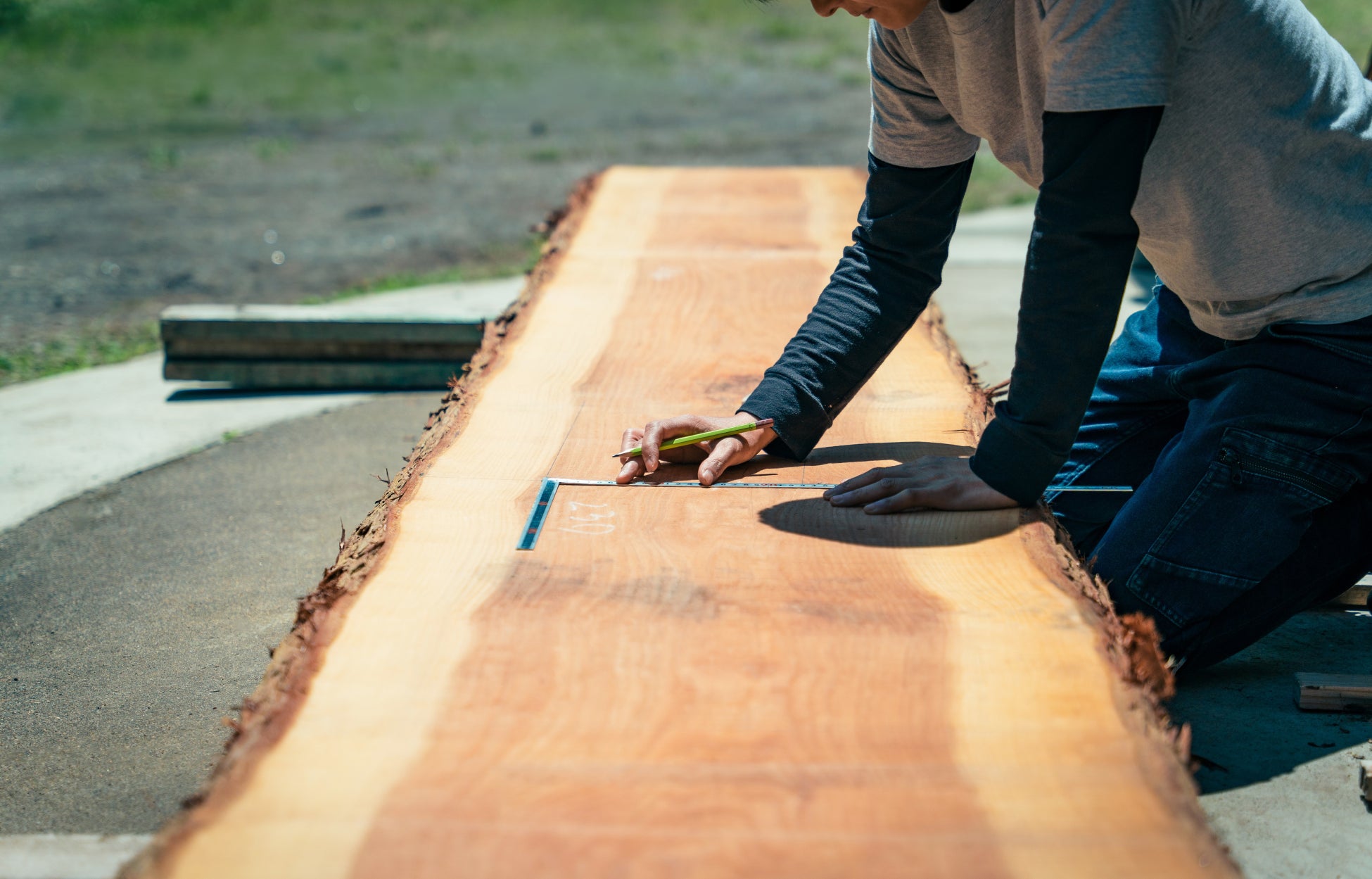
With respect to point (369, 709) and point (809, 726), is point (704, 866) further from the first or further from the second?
point (369, 709)

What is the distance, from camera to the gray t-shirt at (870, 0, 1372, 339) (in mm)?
1323

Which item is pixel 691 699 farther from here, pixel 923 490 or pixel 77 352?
pixel 77 352

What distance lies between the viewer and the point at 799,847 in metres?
1.00

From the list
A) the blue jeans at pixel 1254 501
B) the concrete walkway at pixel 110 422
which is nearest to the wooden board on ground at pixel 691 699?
the blue jeans at pixel 1254 501

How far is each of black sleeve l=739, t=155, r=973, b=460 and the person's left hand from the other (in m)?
0.19

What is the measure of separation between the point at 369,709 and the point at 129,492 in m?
1.99

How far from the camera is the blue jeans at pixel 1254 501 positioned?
5.58 feet

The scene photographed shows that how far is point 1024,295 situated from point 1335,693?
93cm

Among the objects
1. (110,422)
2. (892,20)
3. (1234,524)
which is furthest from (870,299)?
(110,422)

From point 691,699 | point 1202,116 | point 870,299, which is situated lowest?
point 691,699

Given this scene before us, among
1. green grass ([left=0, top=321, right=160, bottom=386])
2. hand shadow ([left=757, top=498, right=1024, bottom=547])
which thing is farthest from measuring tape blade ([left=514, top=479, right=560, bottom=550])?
green grass ([left=0, top=321, right=160, bottom=386])

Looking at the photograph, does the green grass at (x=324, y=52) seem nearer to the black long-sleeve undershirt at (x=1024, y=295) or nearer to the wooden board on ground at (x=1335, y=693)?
the black long-sleeve undershirt at (x=1024, y=295)

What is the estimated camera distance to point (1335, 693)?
184 centimetres

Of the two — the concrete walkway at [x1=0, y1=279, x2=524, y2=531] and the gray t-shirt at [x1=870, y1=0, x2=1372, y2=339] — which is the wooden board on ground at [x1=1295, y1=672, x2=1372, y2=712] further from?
the concrete walkway at [x1=0, y1=279, x2=524, y2=531]
